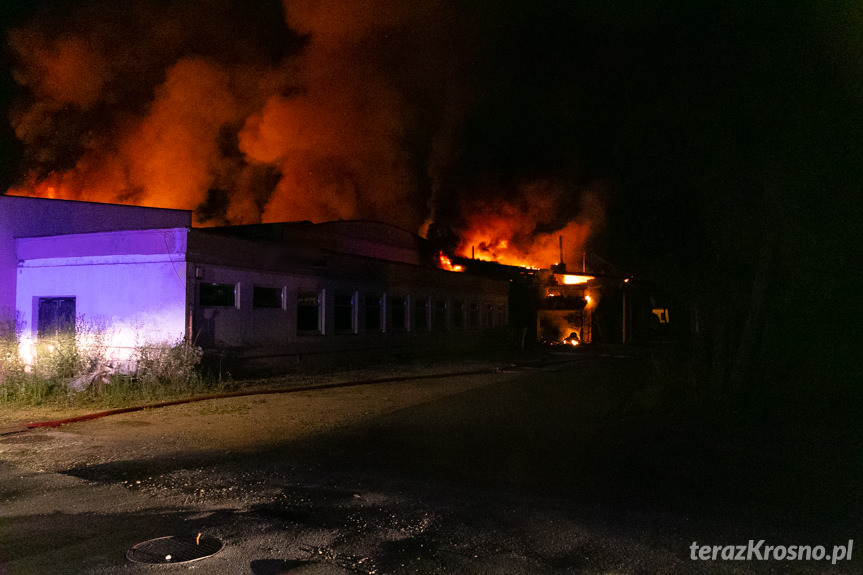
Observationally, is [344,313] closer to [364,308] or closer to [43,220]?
[364,308]

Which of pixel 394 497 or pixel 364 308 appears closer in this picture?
pixel 394 497

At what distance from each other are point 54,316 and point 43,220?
2860 mm

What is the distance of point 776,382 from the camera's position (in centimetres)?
1503

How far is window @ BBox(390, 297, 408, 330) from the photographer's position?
24459 millimetres

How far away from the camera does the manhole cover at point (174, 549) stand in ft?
15.9

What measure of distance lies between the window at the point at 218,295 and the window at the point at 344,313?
466 cm

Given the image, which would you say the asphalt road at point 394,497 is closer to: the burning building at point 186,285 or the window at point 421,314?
the burning building at point 186,285

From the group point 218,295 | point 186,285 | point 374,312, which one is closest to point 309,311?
point 374,312

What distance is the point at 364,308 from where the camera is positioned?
22.4m

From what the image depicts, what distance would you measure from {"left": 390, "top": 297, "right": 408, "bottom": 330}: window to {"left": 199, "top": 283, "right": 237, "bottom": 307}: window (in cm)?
827

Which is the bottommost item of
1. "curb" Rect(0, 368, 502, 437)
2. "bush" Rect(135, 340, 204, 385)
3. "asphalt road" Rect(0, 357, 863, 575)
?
"asphalt road" Rect(0, 357, 863, 575)

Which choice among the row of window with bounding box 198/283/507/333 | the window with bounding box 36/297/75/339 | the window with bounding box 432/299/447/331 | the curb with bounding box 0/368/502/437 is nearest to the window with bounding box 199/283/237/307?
the row of window with bounding box 198/283/507/333

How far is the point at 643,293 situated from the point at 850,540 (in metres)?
35.7

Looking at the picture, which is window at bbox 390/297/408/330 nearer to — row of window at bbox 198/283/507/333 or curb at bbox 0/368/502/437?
row of window at bbox 198/283/507/333
